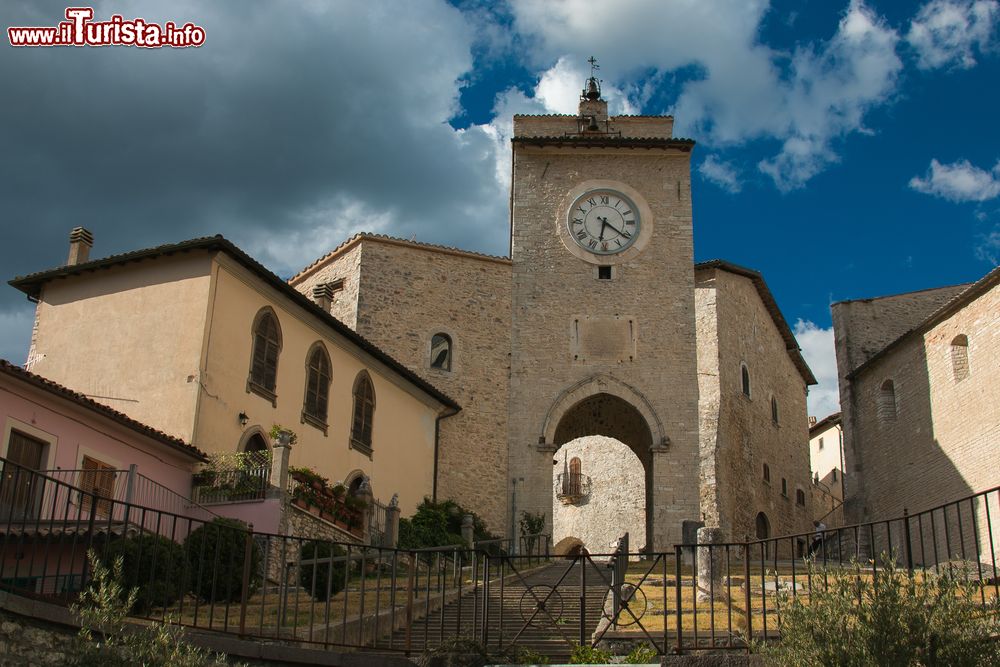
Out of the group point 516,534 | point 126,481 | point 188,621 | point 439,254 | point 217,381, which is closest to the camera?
point 188,621

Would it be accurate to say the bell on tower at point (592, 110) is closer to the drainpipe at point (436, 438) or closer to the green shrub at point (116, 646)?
the drainpipe at point (436, 438)

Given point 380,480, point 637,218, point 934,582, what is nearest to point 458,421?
point 380,480

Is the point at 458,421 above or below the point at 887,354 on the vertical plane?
below

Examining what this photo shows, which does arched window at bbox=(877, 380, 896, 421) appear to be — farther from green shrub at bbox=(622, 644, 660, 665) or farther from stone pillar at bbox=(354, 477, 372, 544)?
green shrub at bbox=(622, 644, 660, 665)

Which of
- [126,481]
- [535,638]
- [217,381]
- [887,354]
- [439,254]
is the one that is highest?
[439,254]

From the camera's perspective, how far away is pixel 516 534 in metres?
32.6

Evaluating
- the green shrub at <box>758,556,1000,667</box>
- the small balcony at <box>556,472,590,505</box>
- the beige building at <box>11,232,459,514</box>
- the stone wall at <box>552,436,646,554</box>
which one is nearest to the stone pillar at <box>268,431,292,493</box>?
the beige building at <box>11,232,459,514</box>

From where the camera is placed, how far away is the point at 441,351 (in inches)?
1353

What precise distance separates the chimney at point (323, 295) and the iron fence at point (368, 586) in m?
12.7

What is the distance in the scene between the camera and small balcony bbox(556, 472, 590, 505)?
49.8 m

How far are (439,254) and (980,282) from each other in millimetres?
15288

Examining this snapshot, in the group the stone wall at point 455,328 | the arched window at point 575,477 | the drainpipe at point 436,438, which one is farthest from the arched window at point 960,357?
the arched window at point 575,477

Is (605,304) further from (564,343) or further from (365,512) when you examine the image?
(365,512)

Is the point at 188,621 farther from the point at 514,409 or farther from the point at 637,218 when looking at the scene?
the point at 637,218
